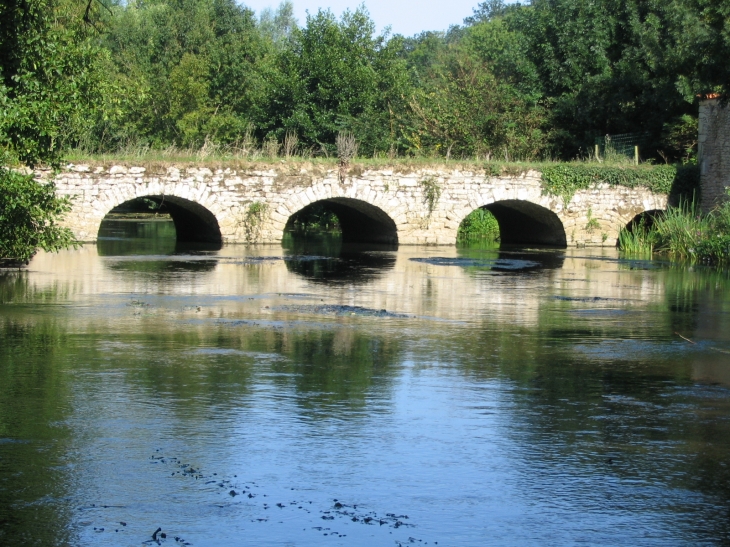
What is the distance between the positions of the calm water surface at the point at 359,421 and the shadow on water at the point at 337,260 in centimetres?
410

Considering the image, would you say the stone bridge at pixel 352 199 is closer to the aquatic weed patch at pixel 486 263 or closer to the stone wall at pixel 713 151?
the stone wall at pixel 713 151

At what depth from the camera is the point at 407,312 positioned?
13.3 meters

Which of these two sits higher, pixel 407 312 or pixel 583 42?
pixel 583 42

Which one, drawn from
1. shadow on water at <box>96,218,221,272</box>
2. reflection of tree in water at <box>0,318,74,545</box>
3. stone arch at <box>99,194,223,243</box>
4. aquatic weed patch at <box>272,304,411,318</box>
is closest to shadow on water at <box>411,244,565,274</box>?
shadow on water at <box>96,218,221,272</box>

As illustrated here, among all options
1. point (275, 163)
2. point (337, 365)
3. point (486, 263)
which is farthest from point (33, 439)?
point (275, 163)

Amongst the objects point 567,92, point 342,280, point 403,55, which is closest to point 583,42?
point 567,92

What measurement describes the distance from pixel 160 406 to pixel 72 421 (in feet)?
2.28

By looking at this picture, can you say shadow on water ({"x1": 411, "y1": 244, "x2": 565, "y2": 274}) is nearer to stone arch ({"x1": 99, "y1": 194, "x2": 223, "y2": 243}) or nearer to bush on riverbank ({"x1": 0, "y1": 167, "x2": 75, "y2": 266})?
stone arch ({"x1": 99, "y1": 194, "x2": 223, "y2": 243})

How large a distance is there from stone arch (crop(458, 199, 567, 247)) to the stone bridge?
0.23ft

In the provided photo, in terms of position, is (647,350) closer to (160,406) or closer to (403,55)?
(160,406)

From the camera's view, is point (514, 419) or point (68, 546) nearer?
point (68, 546)

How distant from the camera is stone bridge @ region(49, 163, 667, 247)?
25.3m

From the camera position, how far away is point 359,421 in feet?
23.6

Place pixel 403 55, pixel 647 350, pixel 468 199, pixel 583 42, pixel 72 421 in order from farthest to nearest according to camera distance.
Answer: pixel 403 55
pixel 583 42
pixel 468 199
pixel 647 350
pixel 72 421
